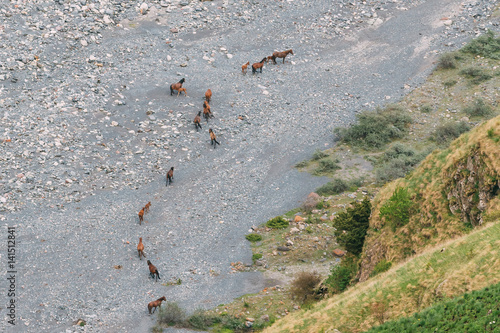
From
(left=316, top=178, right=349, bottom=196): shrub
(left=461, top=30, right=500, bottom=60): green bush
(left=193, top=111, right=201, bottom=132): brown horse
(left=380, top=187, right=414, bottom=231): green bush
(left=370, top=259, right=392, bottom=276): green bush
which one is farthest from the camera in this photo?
(left=461, top=30, right=500, bottom=60): green bush

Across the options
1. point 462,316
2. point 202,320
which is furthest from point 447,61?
point 462,316

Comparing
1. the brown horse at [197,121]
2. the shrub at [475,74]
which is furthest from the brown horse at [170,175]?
the shrub at [475,74]

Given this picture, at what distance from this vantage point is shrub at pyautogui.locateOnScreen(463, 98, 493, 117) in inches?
1458

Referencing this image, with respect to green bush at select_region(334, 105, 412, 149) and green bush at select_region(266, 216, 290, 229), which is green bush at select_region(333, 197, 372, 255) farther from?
green bush at select_region(334, 105, 412, 149)

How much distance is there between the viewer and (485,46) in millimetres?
42906

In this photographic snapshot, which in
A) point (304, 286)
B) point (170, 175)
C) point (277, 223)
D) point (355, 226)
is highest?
point (355, 226)

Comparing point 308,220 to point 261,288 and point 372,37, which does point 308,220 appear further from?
point 372,37

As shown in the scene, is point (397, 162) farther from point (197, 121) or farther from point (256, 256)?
point (197, 121)

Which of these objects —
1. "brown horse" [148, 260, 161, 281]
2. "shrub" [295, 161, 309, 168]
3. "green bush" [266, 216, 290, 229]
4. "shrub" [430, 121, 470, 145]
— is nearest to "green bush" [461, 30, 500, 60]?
"shrub" [430, 121, 470, 145]

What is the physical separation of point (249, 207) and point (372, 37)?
2104 centimetres

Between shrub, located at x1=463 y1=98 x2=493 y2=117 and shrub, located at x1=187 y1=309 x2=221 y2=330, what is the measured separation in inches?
853

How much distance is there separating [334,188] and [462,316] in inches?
756

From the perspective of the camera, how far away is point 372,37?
46.6 m

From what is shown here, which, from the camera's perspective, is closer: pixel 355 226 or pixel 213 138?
pixel 355 226
